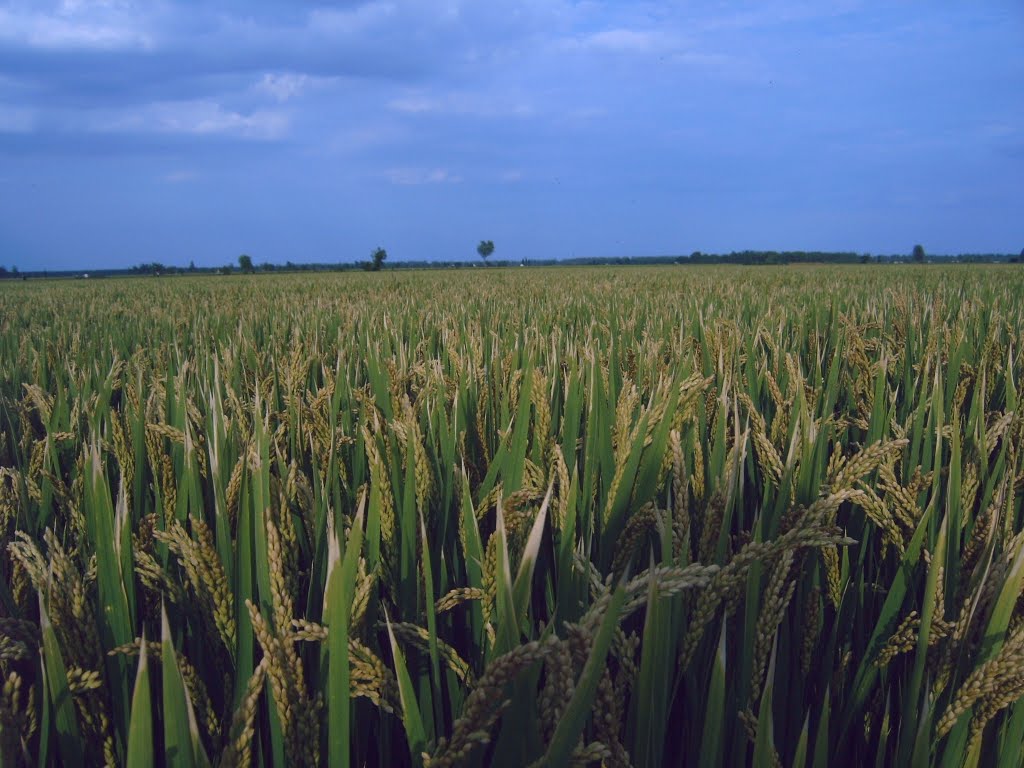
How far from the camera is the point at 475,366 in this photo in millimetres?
2010

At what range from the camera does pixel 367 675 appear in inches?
26.8

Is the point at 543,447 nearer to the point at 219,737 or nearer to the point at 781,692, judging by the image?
the point at 781,692

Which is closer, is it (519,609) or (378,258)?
(519,609)

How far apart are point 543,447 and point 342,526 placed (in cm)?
42

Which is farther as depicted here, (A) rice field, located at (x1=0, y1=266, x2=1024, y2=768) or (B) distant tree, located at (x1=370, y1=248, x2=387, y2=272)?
(B) distant tree, located at (x1=370, y1=248, x2=387, y2=272)

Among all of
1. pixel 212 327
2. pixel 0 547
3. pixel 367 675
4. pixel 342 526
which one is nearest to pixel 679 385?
pixel 342 526

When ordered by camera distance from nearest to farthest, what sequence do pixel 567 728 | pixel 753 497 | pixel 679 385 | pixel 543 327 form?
pixel 567 728 → pixel 679 385 → pixel 753 497 → pixel 543 327

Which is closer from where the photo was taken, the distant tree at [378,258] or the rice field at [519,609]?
the rice field at [519,609]

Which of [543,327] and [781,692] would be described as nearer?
[781,692]

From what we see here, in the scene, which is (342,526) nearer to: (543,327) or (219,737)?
(219,737)

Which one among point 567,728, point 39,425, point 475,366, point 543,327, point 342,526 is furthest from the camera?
point 543,327

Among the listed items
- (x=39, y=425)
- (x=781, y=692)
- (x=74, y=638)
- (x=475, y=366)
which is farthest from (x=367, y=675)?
(x=39, y=425)

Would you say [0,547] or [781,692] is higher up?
[0,547]

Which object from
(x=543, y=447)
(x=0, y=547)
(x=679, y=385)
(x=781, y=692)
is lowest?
(x=781, y=692)
